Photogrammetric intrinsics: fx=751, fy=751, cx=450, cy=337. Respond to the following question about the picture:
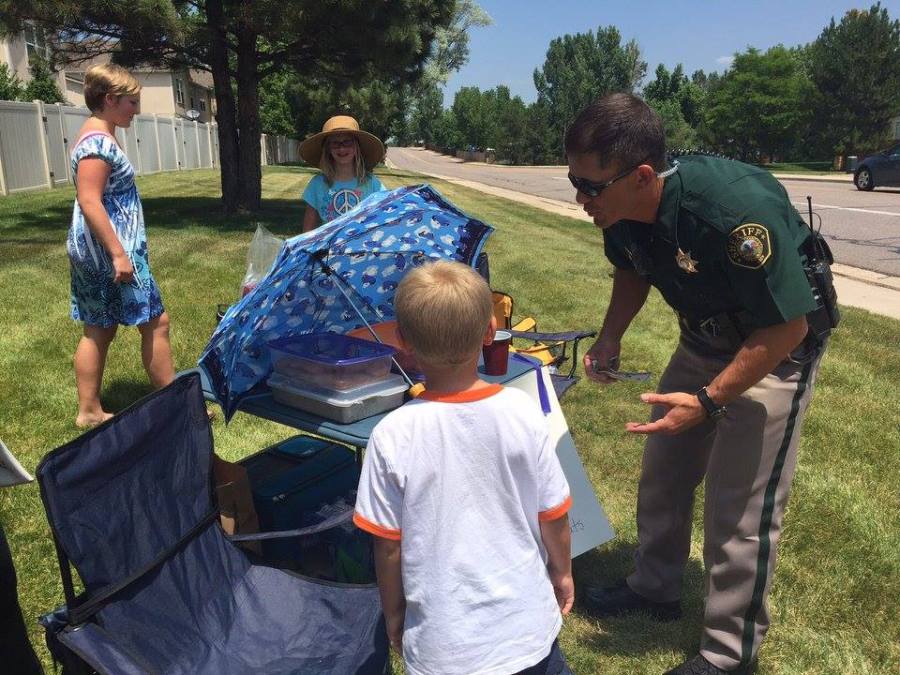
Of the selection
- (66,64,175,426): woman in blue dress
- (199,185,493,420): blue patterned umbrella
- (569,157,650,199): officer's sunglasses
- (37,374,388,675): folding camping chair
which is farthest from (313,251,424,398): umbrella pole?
(66,64,175,426): woman in blue dress

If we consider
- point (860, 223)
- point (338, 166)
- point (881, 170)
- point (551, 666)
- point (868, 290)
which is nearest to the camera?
point (551, 666)

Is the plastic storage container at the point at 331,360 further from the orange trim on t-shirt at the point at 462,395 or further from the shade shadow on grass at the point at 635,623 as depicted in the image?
the shade shadow on grass at the point at 635,623

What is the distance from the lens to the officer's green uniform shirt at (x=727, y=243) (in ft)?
6.37

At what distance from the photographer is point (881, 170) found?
21531 millimetres

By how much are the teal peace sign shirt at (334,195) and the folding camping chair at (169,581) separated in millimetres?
2150

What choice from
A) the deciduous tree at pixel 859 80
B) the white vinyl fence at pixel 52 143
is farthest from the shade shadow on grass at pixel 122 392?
the deciduous tree at pixel 859 80

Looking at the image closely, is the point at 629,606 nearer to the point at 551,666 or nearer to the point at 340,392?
the point at 551,666

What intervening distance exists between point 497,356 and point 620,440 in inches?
68.5

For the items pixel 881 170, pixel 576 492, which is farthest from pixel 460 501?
pixel 881 170

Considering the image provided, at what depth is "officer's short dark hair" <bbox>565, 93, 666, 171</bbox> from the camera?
1.99 meters

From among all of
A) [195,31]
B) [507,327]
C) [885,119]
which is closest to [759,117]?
[885,119]

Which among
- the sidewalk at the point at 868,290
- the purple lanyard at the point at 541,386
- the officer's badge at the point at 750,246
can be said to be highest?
the officer's badge at the point at 750,246

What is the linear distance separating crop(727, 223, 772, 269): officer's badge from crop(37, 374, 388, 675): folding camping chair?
1.51 metres

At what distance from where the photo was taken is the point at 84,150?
3.61 metres
